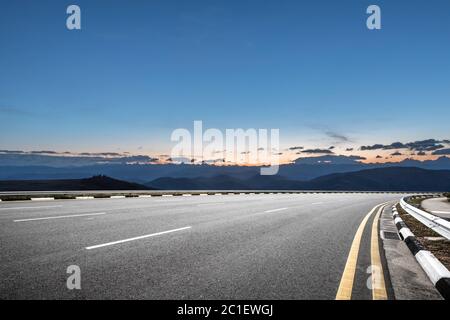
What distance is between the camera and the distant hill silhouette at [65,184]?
3491 inches

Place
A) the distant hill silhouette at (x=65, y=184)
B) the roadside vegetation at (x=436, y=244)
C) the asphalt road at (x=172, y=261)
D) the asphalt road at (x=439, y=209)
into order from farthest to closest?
1. the distant hill silhouette at (x=65, y=184)
2. the asphalt road at (x=439, y=209)
3. the roadside vegetation at (x=436, y=244)
4. the asphalt road at (x=172, y=261)

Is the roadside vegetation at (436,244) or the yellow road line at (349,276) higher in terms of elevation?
the yellow road line at (349,276)

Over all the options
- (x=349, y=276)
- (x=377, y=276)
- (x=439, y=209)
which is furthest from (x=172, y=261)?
(x=439, y=209)

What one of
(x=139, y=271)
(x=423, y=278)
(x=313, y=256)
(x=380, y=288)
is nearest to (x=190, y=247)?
(x=139, y=271)

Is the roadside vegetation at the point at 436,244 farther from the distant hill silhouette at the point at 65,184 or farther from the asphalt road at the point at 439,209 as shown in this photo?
the distant hill silhouette at the point at 65,184

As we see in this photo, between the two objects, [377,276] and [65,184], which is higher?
[377,276]

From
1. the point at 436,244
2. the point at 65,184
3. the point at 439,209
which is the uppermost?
the point at 436,244

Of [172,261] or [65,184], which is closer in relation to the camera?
[172,261]

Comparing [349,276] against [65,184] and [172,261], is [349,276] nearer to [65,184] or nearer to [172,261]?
[172,261]

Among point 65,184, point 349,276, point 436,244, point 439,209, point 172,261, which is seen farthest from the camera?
point 65,184

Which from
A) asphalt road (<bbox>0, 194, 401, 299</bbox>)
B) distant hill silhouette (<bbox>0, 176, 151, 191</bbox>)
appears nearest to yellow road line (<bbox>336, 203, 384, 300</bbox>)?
asphalt road (<bbox>0, 194, 401, 299</bbox>)

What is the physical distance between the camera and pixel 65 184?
330 feet

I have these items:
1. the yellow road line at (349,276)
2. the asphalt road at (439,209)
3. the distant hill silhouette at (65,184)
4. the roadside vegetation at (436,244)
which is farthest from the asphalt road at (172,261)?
the distant hill silhouette at (65,184)

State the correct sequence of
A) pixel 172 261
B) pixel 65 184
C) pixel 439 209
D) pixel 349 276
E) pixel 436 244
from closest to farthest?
pixel 349 276 → pixel 172 261 → pixel 436 244 → pixel 439 209 → pixel 65 184
